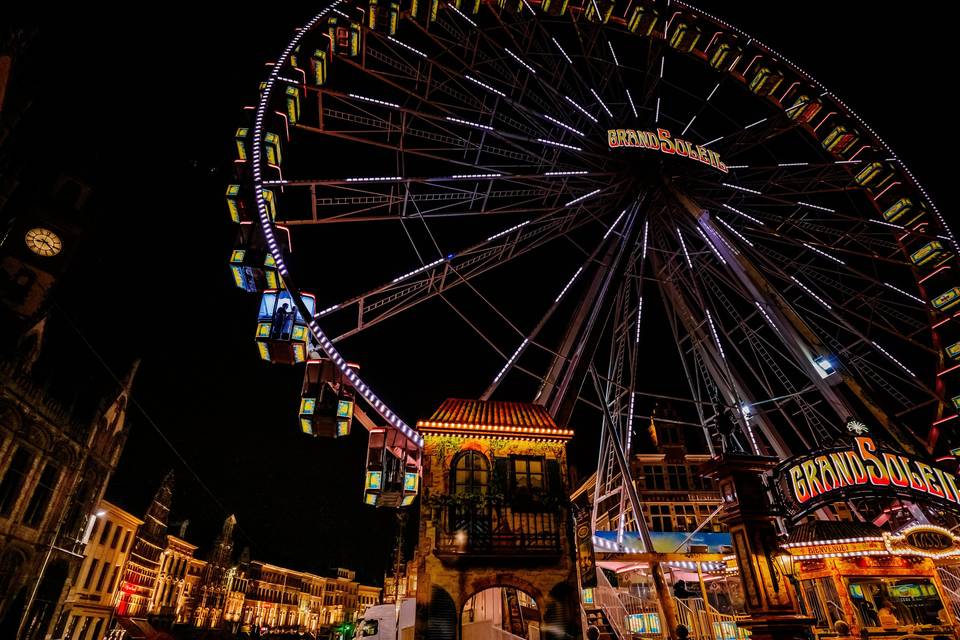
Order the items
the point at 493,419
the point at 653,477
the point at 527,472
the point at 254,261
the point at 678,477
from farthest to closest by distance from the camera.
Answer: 1. the point at 678,477
2. the point at 653,477
3. the point at 493,419
4. the point at 527,472
5. the point at 254,261

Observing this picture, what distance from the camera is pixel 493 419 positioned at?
16188mm

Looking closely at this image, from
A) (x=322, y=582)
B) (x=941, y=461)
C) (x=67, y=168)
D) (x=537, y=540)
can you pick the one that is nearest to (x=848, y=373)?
(x=941, y=461)

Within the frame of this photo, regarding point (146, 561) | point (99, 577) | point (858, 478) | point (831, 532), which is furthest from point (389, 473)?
point (146, 561)

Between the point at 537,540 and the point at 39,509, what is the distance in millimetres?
27531

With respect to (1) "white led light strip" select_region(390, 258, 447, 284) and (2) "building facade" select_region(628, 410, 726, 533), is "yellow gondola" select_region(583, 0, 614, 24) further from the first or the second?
(2) "building facade" select_region(628, 410, 726, 533)

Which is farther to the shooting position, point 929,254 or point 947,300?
point 929,254

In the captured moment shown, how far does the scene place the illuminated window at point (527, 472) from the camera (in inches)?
613

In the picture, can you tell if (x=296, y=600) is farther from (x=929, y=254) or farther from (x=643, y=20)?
(x=929, y=254)

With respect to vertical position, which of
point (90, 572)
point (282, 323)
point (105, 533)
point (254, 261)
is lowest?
point (90, 572)

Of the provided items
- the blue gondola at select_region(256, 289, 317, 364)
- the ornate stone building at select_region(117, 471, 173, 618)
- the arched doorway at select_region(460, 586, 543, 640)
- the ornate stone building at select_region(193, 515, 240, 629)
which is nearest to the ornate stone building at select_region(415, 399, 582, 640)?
the arched doorway at select_region(460, 586, 543, 640)

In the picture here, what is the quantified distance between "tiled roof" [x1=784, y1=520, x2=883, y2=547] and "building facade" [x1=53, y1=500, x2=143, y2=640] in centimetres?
3766

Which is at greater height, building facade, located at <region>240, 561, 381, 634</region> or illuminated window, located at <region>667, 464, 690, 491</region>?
illuminated window, located at <region>667, 464, 690, 491</region>

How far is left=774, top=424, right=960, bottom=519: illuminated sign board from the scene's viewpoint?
1091cm

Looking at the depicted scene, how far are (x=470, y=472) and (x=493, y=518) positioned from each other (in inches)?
61.1
